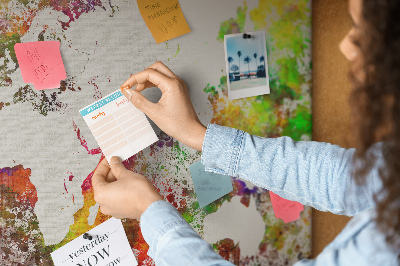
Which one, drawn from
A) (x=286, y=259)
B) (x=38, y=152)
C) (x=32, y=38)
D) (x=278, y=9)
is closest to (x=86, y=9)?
(x=32, y=38)

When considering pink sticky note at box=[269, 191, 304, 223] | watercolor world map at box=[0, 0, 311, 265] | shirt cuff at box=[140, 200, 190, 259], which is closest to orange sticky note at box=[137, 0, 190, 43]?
watercolor world map at box=[0, 0, 311, 265]

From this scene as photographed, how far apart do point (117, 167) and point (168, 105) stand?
0.15 meters

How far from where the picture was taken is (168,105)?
2.10ft

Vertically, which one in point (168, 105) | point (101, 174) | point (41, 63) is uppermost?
point (41, 63)

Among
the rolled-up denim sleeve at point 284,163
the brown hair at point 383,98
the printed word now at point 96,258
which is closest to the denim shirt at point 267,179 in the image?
the rolled-up denim sleeve at point 284,163

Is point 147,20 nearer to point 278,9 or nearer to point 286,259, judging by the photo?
point 278,9

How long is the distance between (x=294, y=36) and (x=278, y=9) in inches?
3.2

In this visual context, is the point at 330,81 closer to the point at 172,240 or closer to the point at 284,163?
the point at 284,163

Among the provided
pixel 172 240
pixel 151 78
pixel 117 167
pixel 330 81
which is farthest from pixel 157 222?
pixel 330 81

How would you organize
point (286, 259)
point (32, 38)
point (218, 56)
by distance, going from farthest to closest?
point (286, 259), point (218, 56), point (32, 38)

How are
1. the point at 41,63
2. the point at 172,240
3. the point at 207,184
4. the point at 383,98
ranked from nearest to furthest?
1. the point at 383,98
2. the point at 172,240
3. the point at 41,63
4. the point at 207,184

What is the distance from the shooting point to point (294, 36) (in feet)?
2.73

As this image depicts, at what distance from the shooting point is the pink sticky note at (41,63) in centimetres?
59

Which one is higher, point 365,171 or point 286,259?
point 365,171
